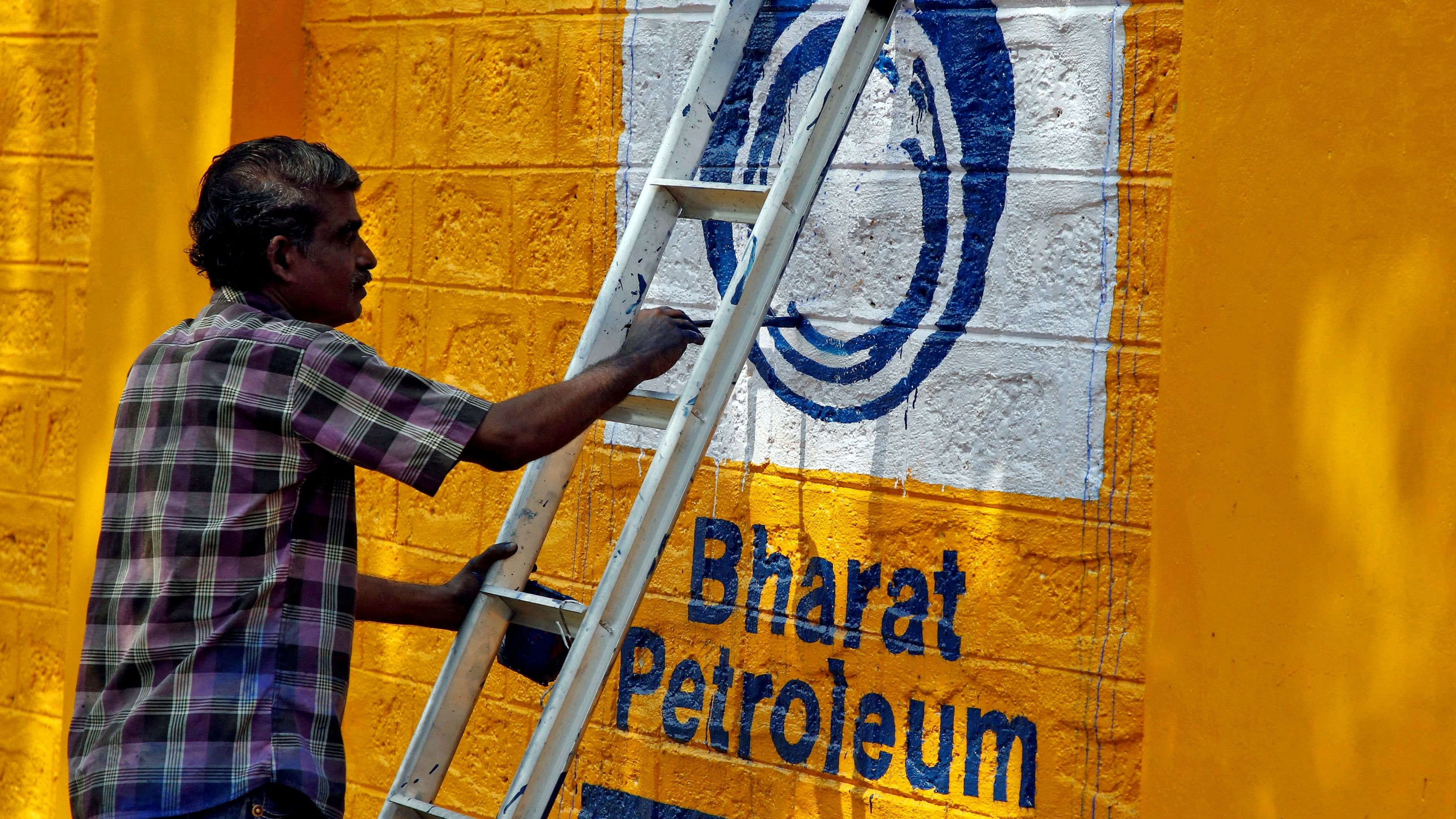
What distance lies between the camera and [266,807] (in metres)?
2.10

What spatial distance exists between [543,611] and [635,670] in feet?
2.58

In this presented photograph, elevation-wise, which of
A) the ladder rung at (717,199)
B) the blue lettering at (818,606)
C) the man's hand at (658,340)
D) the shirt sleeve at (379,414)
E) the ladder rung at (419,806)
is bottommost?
the ladder rung at (419,806)

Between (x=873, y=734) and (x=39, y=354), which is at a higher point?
(x=39, y=354)

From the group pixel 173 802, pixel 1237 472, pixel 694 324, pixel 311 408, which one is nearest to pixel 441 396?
pixel 311 408

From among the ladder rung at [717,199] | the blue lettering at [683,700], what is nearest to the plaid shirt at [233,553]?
the ladder rung at [717,199]

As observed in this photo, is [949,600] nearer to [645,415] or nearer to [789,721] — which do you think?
[789,721]

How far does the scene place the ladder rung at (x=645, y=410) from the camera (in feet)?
7.46

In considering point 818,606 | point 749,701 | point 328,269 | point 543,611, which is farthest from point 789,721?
point 328,269

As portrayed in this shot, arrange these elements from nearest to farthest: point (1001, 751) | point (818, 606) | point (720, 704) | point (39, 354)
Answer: point (1001, 751)
point (818, 606)
point (720, 704)
point (39, 354)

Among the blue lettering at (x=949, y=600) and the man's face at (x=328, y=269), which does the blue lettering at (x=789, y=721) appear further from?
the man's face at (x=328, y=269)

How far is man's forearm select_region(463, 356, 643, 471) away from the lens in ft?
6.76

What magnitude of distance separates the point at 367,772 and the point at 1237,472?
221 centimetres

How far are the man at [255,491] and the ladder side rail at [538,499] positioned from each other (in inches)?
6.0

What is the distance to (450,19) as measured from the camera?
11.1 feet
